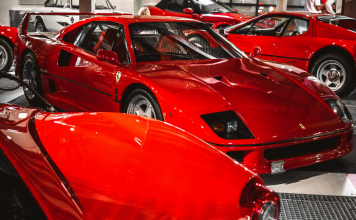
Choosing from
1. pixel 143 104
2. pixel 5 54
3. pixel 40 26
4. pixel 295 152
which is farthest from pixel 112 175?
pixel 40 26

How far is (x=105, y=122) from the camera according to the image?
1.56 metres

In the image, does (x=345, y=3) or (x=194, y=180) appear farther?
(x=345, y=3)

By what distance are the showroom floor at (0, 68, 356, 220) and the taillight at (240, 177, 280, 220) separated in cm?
117

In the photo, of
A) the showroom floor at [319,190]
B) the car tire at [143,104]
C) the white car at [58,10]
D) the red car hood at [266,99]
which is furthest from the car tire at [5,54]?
the showroom floor at [319,190]

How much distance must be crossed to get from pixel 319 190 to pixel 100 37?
249 centimetres

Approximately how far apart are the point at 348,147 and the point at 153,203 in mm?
2279

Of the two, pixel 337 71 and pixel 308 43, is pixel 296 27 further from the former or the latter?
pixel 337 71

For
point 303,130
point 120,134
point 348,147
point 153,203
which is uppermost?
point 120,134

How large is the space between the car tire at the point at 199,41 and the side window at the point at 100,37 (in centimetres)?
69

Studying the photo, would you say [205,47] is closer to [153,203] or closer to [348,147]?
[348,147]

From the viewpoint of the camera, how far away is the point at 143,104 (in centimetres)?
315

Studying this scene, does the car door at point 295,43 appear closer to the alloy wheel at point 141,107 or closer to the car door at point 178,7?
the alloy wheel at point 141,107

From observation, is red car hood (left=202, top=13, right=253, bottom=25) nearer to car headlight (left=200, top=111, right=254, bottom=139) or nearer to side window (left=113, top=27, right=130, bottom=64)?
side window (left=113, top=27, right=130, bottom=64)

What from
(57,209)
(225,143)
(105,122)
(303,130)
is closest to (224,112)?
(225,143)
